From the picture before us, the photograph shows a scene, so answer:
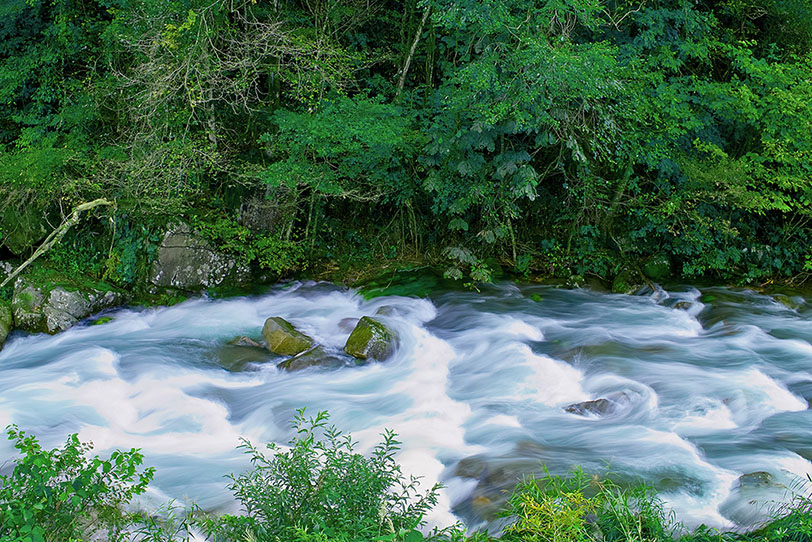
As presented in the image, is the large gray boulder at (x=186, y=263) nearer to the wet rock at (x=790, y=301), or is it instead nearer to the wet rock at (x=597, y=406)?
the wet rock at (x=597, y=406)

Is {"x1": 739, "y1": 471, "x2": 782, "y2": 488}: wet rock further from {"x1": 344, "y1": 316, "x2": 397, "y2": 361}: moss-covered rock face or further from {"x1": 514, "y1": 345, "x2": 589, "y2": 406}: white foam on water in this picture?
{"x1": 344, "y1": 316, "x2": 397, "y2": 361}: moss-covered rock face

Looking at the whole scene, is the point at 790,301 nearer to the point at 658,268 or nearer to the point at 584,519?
the point at 658,268

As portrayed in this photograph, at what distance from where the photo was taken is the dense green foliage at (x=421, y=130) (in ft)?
28.6

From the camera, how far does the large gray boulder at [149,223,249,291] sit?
9648mm

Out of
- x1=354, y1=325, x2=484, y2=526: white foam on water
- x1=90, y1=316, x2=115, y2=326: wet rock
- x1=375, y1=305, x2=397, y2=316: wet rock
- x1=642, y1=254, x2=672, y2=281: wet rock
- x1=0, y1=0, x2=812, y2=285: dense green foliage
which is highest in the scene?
x1=0, y1=0, x2=812, y2=285: dense green foliage

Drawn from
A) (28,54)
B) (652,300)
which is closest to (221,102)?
(28,54)

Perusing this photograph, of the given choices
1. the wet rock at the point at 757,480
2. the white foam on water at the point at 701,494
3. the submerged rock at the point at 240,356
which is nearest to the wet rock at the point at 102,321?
the submerged rock at the point at 240,356

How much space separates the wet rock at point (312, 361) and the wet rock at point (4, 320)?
354cm

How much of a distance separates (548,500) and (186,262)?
6.97 metres

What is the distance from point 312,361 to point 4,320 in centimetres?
406

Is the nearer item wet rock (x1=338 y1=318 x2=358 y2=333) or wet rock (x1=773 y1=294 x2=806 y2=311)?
wet rock (x1=338 y1=318 x2=358 y2=333)

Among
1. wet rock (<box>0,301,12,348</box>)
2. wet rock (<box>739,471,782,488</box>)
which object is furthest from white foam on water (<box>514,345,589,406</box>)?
wet rock (<box>0,301,12,348</box>)

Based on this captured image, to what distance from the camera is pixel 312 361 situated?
7.73 metres

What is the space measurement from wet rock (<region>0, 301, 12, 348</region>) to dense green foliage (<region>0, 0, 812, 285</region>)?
4.16ft
